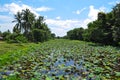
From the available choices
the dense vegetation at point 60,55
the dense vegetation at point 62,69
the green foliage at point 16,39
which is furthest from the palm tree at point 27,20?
the dense vegetation at point 62,69

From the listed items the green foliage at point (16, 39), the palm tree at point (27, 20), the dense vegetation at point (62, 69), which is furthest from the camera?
the palm tree at point (27, 20)

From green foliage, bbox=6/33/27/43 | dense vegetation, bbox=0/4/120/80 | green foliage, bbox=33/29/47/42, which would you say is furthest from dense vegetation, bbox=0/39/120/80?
green foliage, bbox=33/29/47/42

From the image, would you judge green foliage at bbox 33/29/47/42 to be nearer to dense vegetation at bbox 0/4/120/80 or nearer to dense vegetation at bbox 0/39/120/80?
dense vegetation at bbox 0/4/120/80

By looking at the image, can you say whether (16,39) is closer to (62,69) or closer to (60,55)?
(60,55)

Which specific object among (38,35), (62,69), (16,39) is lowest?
(62,69)

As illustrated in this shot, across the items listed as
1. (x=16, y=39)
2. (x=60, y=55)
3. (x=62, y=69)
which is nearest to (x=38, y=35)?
(x=16, y=39)

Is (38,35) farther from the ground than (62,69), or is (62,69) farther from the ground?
(38,35)

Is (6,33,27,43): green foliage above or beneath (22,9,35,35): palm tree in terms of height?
beneath

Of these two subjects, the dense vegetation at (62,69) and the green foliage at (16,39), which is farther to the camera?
the green foliage at (16,39)

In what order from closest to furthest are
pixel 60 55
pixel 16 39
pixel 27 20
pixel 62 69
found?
pixel 62 69 < pixel 60 55 < pixel 16 39 < pixel 27 20

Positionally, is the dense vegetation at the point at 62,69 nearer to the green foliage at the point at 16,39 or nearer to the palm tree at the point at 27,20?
the green foliage at the point at 16,39

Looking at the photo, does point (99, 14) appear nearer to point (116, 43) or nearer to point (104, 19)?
point (104, 19)

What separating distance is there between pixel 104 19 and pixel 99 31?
2892 millimetres

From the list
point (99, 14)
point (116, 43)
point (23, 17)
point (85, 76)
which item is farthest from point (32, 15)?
point (85, 76)
